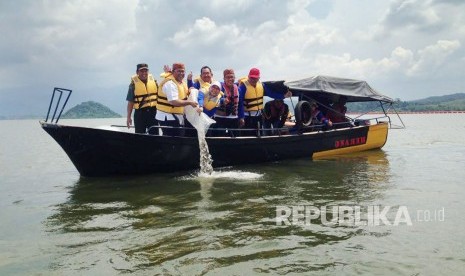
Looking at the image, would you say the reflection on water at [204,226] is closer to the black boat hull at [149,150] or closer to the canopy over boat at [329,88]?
the black boat hull at [149,150]

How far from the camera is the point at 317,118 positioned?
13.1m

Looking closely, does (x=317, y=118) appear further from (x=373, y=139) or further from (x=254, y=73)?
(x=254, y=73)

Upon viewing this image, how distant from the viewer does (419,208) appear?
6.13 m

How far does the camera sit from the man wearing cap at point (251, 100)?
10.6m

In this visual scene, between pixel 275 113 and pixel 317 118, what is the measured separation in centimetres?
196

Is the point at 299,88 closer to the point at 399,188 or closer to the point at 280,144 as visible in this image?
the point at 280,144

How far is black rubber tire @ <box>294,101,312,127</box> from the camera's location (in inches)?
468

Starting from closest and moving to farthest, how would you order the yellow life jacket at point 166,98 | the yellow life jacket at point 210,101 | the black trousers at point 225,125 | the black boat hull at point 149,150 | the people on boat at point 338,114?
the black boat hull at point 149,150 → the yellow life jacket at point 166,98 → the yellow life jacket at point 210,101 → the black trousers at point 225,125 → the people on boat at point 338,114

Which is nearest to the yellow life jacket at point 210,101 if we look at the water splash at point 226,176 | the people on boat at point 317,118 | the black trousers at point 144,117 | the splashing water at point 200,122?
the splashing water at point 200,122

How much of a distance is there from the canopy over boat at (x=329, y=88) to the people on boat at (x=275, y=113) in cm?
46

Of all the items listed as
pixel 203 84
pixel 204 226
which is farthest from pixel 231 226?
pixel 203 84

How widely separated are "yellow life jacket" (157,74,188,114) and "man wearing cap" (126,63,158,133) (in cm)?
39

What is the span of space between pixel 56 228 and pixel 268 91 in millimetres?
7631

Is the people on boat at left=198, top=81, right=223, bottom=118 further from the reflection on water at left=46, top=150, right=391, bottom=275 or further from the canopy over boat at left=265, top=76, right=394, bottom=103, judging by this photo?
the canopy over boat at left=265, top=76, right=394, bottom=103
